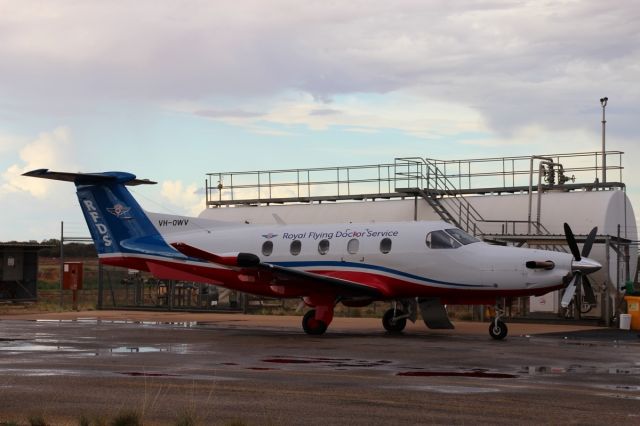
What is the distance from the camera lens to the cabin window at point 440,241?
89.1 ft

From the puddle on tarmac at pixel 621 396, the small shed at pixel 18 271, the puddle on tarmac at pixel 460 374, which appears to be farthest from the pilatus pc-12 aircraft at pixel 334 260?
the small shed at pixel 18 271

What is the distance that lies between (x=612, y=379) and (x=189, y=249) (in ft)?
43.4

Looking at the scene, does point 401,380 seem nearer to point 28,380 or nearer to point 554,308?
point 28,380

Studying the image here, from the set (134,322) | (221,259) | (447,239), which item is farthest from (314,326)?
(134,322)

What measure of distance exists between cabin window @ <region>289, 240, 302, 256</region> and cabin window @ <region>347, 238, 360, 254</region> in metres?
1.74

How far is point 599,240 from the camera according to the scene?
33719 mm

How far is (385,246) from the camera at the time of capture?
2791 centimetres

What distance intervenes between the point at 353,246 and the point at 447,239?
113 inches

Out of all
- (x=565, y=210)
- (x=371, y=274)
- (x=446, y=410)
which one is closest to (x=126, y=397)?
(x=446, y=410)

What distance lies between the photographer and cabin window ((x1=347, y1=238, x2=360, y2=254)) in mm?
28328

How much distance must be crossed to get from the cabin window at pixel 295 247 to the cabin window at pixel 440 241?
4.23 m

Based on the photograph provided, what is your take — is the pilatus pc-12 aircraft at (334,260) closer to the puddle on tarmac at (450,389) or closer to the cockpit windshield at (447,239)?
the cockpit windshield at (447,239)

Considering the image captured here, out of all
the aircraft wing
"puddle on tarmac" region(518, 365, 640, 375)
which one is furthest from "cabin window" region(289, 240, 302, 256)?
"puddle on tarmac" region(518, 365, 640, 375)

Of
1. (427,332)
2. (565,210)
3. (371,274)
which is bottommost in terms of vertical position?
(427,332)
